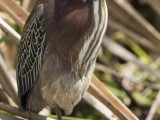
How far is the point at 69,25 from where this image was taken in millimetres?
1917

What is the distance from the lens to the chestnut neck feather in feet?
6.25

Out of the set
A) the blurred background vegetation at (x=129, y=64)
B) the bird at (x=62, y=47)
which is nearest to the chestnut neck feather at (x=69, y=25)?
the bird at (x=62, y=47)

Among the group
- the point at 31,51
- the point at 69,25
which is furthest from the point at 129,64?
the point at 69,25

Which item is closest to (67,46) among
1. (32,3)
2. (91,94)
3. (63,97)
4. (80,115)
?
(63,97)

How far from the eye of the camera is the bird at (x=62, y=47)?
75.2 inches

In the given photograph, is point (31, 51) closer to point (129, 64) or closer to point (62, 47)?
point (62, 47)

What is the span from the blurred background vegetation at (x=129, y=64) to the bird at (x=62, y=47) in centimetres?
53

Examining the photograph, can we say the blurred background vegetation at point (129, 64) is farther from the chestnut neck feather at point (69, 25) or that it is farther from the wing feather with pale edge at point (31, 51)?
the chestnut neck feather at point (69, 25)

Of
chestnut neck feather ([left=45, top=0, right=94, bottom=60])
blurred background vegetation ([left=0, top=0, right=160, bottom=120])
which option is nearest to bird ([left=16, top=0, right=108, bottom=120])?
chestnut neck feather ([left=45, top=0, right=94, bottom=60])

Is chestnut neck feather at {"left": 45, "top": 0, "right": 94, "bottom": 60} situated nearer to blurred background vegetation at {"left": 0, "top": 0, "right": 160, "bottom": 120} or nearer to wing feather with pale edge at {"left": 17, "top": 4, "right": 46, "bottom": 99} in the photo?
wing feather with pale edge at {"left": 17, "top": 4, "right": 46, "bottom": 99}

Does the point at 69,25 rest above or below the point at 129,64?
above

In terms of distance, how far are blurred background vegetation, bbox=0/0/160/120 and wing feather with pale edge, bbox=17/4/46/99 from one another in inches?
17.9

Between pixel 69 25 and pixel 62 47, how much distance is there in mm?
72

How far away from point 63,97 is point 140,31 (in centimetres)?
104
